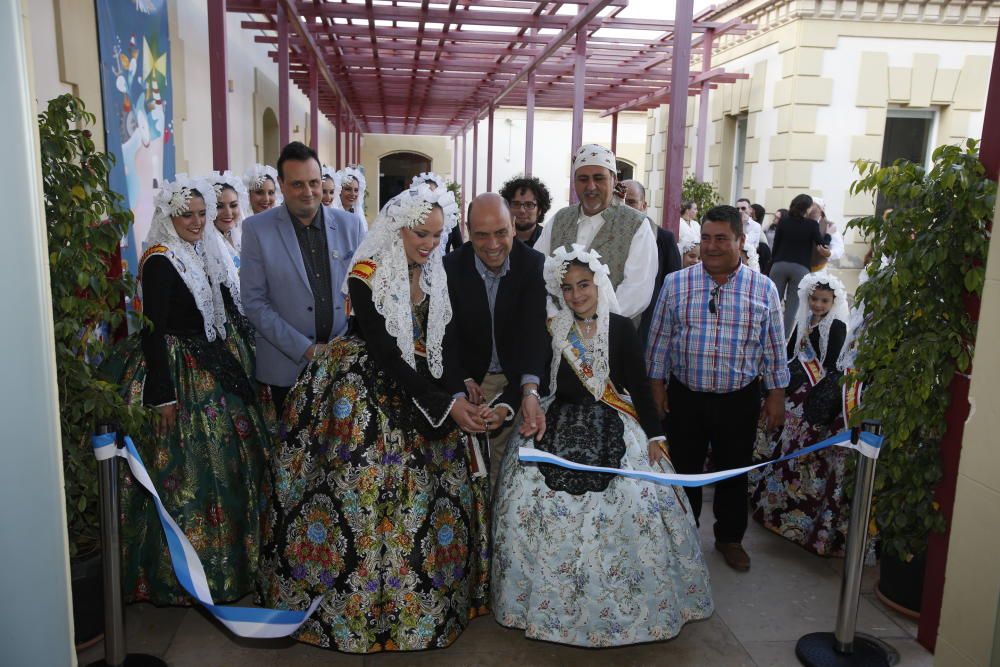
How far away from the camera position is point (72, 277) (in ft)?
8.57

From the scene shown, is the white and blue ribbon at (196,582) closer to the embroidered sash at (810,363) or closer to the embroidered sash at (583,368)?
the embroidered sash at (583,368)

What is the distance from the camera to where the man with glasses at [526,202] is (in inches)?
182

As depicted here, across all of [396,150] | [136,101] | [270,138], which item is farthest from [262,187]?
[396,150]

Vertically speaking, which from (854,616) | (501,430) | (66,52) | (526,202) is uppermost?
(66,52)

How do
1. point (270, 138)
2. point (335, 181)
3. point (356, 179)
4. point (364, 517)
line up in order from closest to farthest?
point (364, 517)
point (335, 181)
point (356, 179)
point (270, 138)

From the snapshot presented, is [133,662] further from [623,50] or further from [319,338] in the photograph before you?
[623,50]

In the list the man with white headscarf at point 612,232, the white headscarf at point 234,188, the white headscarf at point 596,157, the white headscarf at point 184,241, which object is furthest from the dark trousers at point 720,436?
the white headscarf at point 234,188

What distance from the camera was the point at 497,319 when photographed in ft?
10.3

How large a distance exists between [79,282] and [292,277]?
999 millimetres

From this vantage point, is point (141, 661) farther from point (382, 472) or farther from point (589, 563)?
point (589, 563)

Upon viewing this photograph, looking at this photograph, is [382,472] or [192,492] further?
[192,492]

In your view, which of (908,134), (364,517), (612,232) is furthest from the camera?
(908,134)

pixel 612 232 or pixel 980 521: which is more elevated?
pixel 612 232

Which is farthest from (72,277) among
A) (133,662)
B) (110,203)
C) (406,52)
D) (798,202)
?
(406,52)
